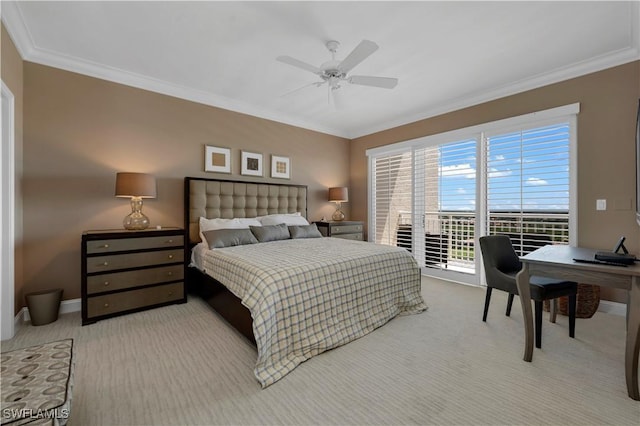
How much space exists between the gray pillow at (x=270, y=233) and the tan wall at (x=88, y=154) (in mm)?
1120

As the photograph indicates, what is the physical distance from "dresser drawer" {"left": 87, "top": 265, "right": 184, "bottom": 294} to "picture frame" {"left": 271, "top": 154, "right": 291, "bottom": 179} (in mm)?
2221

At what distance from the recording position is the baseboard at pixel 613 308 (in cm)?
294

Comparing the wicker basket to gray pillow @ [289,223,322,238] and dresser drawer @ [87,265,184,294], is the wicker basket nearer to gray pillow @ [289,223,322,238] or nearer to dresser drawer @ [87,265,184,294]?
gray pillow @ [289,223,322,238]

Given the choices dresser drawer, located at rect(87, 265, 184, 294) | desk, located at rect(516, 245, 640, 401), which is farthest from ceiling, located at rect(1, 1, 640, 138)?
dresser drawer, located at rect(87, 265, 184, 294)

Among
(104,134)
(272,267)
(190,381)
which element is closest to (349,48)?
(272,267)

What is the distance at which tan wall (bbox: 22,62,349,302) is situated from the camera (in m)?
2.92

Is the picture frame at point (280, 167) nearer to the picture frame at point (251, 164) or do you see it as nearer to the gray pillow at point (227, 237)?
the picture frame at point (251, 164)

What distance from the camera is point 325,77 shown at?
108 inches

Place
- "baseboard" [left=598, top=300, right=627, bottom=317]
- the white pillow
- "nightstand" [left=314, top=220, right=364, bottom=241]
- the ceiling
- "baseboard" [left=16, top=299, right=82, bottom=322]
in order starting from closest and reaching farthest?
the ceiling < "baseboard" [left=16, top=299, right=82, bottom=322] < "baseboard" [left=598, top=300, right=627, bottom=317] < the white pillow < "nightstand" [left=314, top=220, right=364, bottom=241]

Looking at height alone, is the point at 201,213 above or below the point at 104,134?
below

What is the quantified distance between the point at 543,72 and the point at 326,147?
349cm

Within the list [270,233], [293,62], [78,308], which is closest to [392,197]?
[270,233]

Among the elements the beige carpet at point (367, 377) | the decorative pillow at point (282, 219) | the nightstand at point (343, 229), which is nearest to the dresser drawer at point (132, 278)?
the beige carpet at point (367, 377)

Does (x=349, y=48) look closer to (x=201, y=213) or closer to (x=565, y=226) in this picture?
(x=201, y=213)
